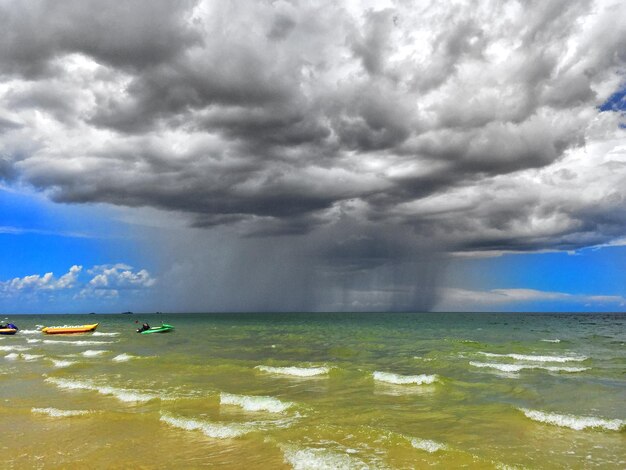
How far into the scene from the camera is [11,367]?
31.5m

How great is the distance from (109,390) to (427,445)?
1561 centimetres

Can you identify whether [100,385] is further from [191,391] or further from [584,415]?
[584,415]

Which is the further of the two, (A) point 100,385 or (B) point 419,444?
(A) point 100,385

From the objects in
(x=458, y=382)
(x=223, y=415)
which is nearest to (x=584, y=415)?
(x=458, y=382)

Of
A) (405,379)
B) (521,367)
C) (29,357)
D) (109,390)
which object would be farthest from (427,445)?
(29,357)

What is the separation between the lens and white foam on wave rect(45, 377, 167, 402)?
19.3 metres

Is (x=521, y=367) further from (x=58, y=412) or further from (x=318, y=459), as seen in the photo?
(x=58, y=412)

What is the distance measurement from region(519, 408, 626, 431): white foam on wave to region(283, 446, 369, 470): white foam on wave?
8.05 meters

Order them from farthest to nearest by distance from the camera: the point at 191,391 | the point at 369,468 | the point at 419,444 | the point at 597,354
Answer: the point at 597,354 < the point at 191,391 < the point at 419,444 < the point at 369,468

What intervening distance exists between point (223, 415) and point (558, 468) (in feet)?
35.8

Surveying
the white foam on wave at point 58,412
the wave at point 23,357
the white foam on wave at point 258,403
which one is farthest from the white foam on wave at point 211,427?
the wave at point 23,357

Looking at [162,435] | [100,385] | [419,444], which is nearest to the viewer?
[419,444]

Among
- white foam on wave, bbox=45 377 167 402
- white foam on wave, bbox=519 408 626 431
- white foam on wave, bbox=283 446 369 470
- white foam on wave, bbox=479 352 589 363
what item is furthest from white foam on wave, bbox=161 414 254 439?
white foam on wave, bbox=479 352 589 363

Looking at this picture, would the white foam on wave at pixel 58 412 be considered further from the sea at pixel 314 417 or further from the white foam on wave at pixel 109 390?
the white foam on wave at pixel 109 390
